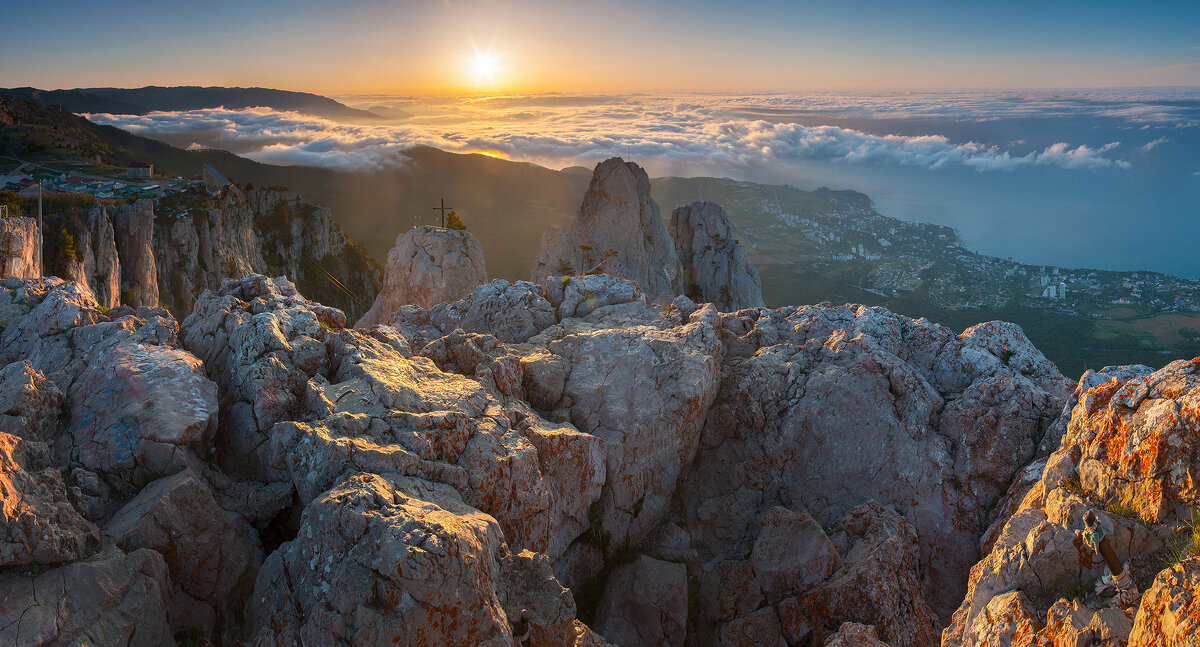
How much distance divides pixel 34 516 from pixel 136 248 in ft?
211

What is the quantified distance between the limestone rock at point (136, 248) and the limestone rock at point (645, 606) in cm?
6167

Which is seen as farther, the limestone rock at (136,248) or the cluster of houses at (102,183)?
the cluster of houses at (102,183)

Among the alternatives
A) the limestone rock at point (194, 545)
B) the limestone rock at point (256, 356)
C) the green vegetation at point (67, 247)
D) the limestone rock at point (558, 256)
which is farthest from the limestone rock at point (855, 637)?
the green vegetation at point (67, 247)

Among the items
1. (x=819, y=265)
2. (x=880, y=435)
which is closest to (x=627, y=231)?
(x=880, y=435)

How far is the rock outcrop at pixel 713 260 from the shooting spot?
3019 inches

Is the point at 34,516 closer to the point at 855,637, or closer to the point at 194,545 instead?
the point at 194,545

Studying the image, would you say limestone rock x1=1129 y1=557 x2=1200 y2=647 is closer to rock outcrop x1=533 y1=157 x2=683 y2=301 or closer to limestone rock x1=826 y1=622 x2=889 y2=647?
limestone rock x1=826 y1=622 x2=889 y2=647

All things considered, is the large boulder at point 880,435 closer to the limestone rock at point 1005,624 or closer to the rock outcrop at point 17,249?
the limestone rock at point 1005,624

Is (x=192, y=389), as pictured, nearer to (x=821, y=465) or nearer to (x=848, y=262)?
(x=821, y=465)

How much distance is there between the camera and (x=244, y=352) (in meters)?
17.5

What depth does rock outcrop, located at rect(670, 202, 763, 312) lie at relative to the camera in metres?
76.7

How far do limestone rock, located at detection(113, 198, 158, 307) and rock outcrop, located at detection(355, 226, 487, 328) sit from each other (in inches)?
1342

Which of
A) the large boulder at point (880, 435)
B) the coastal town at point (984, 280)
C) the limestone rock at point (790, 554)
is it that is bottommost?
the coastal town at point (984, 280)

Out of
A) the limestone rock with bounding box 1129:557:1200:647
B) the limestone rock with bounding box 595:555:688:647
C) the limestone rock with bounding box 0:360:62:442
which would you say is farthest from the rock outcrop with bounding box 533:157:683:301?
the limestone rock with bounding box 1129:557:1200:647
